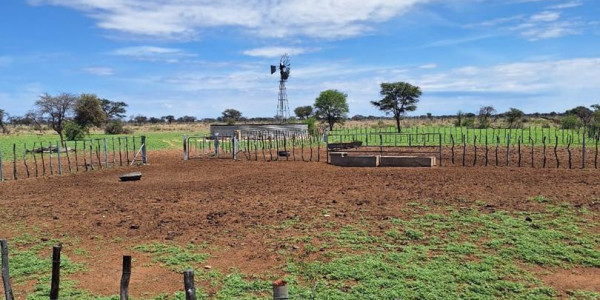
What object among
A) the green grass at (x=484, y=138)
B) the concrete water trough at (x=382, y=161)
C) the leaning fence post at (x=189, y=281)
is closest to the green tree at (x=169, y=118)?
the green grass at (x=484, y=138)

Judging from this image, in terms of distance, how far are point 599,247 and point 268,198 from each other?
7.36 m

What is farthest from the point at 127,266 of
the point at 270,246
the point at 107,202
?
the point at 107,202

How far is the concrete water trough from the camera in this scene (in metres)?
18.7

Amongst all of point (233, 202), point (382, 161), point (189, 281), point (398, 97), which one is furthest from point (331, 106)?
point (189, 281)

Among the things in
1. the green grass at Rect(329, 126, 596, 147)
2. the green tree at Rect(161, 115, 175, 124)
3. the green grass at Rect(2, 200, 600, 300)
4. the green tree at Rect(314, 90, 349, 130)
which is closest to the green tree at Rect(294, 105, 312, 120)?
the green tree at Rect(314, 90, 349, 130)

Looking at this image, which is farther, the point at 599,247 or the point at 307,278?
the point at 599,247

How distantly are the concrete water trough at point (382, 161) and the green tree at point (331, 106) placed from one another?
38.0 metres

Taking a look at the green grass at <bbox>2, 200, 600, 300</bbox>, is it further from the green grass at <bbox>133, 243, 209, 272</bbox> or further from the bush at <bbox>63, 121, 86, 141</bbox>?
the bush at <bbox>63, 121, 86, 141</bbox>

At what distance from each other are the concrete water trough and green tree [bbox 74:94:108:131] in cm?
3356

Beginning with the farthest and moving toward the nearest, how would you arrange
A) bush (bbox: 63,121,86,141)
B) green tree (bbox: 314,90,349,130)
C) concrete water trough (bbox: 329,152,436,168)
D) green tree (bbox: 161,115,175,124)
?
green tree (bbox: 161,115,175,124), green tree (bbox: 314,90,349,130), bush (bbox: 63,121,86,141), concrete water trough (bbox: 329,152,436,168)

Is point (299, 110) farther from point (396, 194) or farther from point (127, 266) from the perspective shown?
point (127, 266)

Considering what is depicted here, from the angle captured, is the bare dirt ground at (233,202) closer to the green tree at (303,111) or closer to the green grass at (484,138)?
the green grass at (484,138)

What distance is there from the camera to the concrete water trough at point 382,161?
18.7 m

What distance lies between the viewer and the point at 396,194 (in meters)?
12.3
